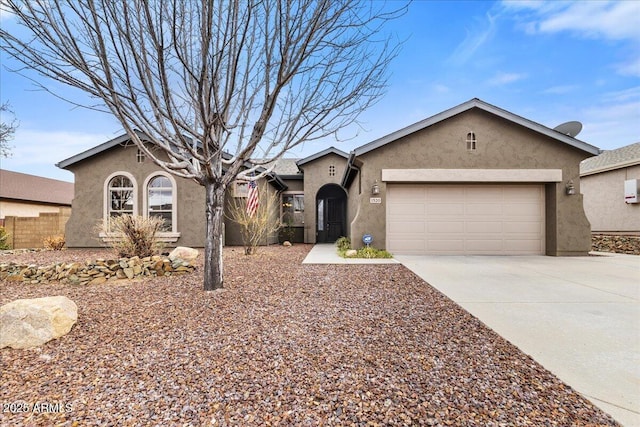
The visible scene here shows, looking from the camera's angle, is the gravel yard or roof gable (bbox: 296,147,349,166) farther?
roof gable (bbox: 296,147,349,166)

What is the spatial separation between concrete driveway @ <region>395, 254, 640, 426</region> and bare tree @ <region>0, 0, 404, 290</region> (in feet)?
12.2

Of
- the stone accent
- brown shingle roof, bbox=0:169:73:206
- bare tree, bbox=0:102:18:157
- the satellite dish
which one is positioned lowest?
the stone accent

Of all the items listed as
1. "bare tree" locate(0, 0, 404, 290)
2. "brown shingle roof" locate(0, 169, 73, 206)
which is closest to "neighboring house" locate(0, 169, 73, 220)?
"brown shingle roof" locate(0, 169, 73, 206)

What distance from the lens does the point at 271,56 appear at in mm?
4035

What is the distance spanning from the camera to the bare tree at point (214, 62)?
3.46m

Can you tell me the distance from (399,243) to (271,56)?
23.5 feet

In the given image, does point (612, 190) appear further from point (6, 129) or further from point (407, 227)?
point (6, 129)

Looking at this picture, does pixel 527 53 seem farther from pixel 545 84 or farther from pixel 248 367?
pixel 248 367

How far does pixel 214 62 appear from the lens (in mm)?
4035

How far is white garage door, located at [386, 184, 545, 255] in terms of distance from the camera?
31.2 ft

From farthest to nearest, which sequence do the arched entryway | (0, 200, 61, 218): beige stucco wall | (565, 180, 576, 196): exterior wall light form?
1. (0, 200, 61, 218): beige stucco wall
2. the arched entryway
3. (565, 180, 576, 196): exterior wall light

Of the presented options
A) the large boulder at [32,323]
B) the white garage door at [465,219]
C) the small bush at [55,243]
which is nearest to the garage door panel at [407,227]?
the white garage door at [465,219]

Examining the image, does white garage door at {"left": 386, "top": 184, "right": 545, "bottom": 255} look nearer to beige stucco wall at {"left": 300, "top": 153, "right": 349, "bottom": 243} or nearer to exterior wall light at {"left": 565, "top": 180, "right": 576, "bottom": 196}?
exterior wall light at {"left": 565, "top": 180, "right": 576, "bottom": 196}

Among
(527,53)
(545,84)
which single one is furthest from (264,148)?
(545,84)
